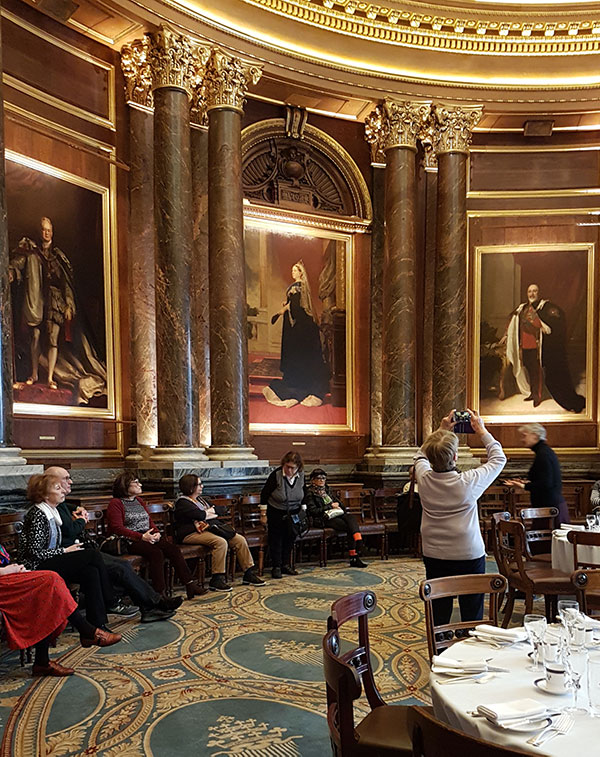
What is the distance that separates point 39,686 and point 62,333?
17.1ft


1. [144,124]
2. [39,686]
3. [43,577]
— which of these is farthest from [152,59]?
[39,686]

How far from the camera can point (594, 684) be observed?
2496 mm

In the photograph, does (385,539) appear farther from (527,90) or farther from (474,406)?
(527,90)

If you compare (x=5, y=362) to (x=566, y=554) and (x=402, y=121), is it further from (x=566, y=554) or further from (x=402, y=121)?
(x=402, y=121)

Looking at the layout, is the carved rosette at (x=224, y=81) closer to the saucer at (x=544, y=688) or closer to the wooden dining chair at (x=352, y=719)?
the wooden dining chair at (x=352, y=719)

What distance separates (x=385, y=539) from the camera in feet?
32.3

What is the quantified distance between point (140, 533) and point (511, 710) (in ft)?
17.2

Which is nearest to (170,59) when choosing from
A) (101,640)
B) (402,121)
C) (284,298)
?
(284,298)

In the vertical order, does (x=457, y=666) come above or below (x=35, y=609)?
above

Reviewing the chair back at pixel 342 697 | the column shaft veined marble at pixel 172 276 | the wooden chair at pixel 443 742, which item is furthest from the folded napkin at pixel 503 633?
the column shaft veined marble at pixel 172 276

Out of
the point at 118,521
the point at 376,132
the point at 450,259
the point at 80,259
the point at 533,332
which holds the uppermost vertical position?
the point at 376,132

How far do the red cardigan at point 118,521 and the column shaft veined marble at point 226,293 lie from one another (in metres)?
3.11

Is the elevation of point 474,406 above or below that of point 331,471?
above

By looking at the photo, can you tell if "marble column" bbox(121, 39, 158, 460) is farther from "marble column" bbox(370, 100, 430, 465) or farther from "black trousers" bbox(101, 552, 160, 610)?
"marble column" bbox(370, 100, 430, 465)
